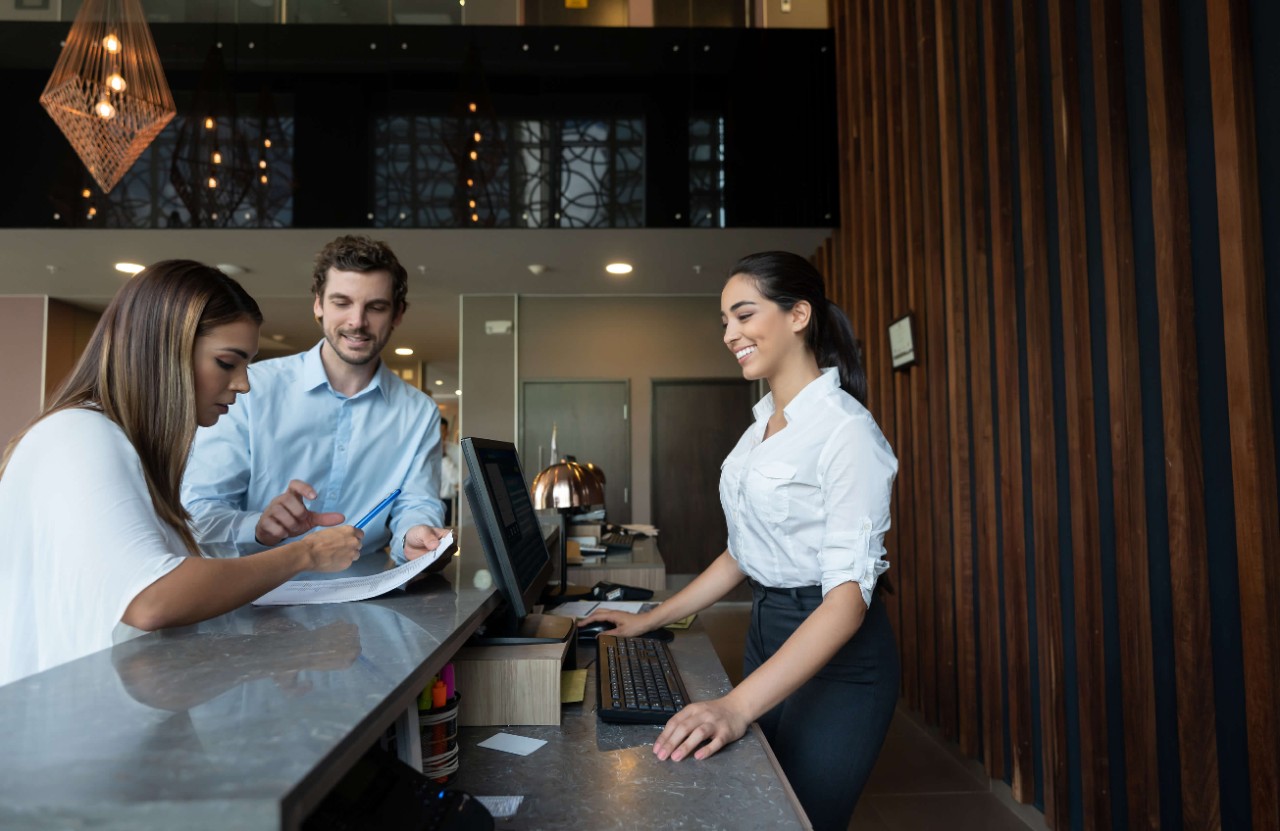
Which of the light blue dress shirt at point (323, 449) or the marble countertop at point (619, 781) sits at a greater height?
the light blue dress shirt at point (323, 449)

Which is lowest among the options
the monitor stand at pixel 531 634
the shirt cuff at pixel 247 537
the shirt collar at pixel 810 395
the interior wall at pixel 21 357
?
the monitor stand at pixel 531 634

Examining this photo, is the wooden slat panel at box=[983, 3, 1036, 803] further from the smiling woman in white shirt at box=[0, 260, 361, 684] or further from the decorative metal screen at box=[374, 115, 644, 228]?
the decorative metal screen at box=[374, 115, 644, 228]

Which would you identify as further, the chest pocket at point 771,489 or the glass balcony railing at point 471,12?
the glass balcony railing at point 471,12

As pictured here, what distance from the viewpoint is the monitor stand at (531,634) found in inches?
56.0

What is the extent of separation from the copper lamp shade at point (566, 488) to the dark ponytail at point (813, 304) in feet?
5.19

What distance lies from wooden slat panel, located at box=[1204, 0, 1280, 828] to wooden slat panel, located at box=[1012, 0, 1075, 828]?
703mm

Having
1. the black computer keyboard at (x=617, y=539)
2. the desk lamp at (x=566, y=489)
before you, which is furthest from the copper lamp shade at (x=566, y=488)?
the black computer keyboard at (x=617, y=539)

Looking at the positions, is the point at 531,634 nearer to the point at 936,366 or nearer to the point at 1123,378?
the point at 1123,378

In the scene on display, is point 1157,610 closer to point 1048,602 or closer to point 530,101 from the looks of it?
point 1048,602

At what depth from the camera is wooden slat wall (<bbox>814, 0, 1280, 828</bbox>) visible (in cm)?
176

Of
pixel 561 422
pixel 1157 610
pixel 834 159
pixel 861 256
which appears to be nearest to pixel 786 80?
pixel 834 159

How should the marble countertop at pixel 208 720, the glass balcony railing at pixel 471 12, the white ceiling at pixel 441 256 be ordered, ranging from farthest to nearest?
the white ceiling at pixel 441 256
the glass balcony railing at pixel 471 12
the marble countertop at pixel 208 720

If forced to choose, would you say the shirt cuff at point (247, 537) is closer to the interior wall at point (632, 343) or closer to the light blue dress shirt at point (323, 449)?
the light blue dress shirt at point (323, 449)

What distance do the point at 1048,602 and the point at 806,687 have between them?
1.46 meters
